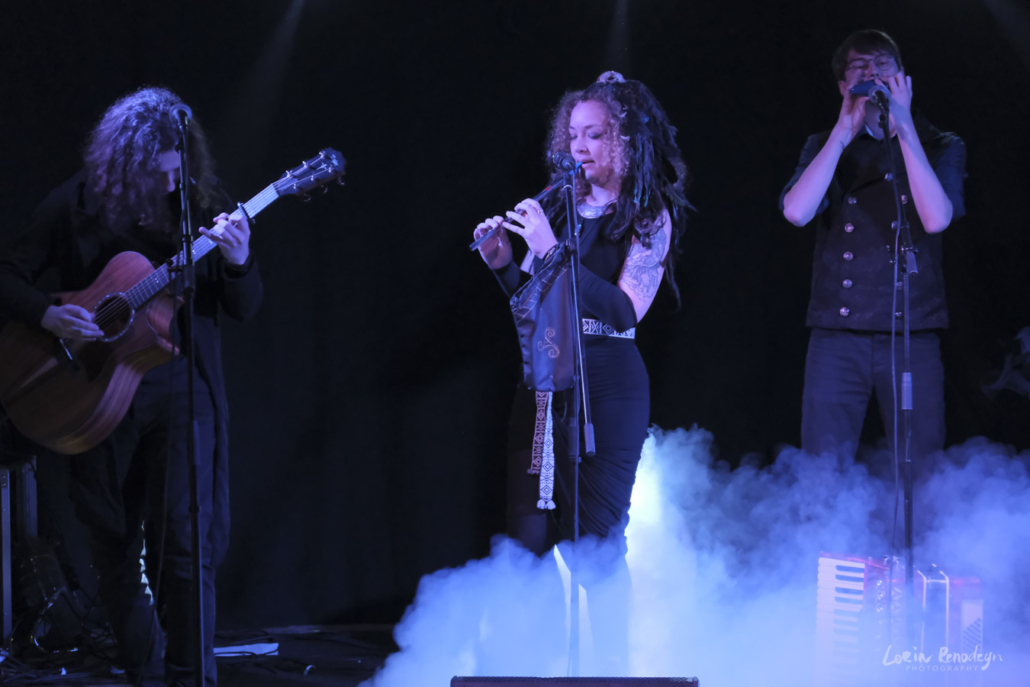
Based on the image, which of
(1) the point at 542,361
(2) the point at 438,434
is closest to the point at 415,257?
(2) the point at 438,434

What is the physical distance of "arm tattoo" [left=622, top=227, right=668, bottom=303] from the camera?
3099 mm

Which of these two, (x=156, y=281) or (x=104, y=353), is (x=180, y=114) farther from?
(x=104, y=353)

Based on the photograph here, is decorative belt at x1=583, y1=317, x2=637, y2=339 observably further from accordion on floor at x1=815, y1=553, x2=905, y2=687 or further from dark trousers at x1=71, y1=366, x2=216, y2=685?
dark trousers at x1=71, y1=366, x2=216, y2=685

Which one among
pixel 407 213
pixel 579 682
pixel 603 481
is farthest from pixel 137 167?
pixel 579 682

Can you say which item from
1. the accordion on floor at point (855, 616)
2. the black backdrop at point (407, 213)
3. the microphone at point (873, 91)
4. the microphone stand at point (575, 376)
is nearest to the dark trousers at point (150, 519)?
the black backdrop at point (407, 213)

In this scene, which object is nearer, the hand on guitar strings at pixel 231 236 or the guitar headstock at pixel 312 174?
the hand on guitar strings at pixel 231 236

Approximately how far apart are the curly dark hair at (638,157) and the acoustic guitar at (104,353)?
895 mm

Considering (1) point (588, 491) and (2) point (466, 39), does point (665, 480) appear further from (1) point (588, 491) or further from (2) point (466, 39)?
(2) point (466, 39)

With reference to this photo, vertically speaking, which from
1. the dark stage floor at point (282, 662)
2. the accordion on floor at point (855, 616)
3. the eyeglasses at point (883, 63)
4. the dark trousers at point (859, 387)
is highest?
the eyeglasses at point (883, 63)

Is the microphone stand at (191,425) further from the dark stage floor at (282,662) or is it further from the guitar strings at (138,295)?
the dark stage floor at (282,662)

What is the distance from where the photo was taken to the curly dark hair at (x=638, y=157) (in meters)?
3.15

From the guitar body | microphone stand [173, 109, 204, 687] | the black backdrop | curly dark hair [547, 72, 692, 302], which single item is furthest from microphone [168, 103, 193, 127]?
the black backdrop

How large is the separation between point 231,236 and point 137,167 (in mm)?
428

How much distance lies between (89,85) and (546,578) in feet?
8.87
